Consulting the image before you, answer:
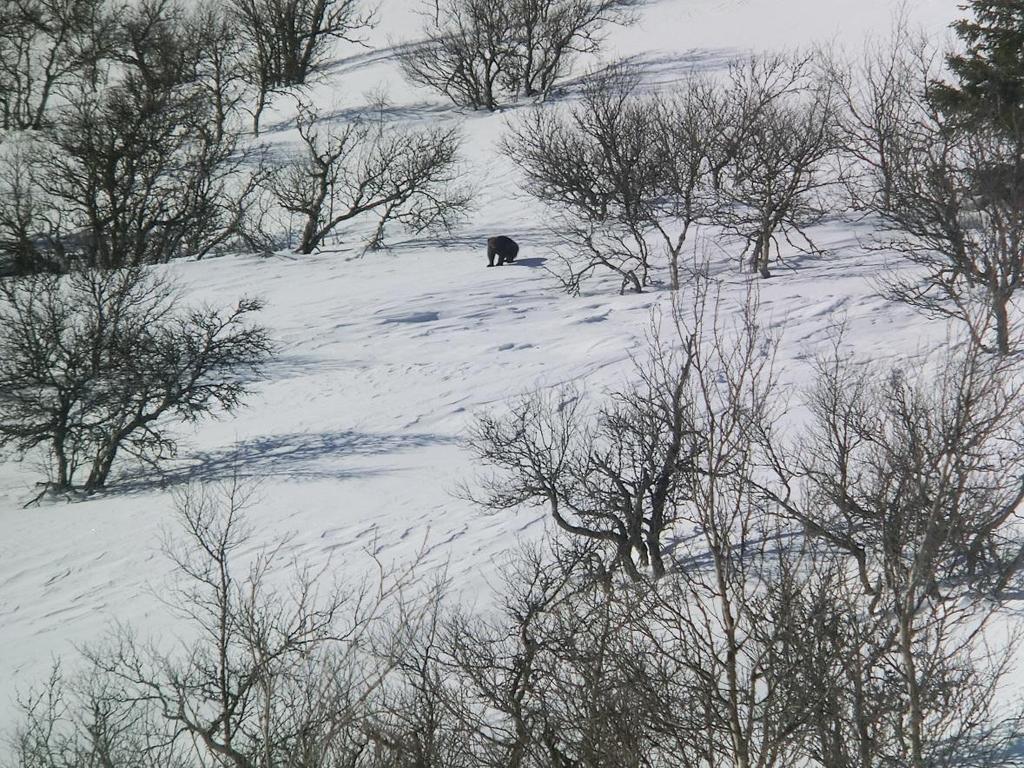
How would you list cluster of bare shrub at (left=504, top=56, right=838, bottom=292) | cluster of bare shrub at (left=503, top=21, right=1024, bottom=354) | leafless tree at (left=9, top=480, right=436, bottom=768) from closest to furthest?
leafless tree at (left=9, top=480, right=436, bottom=768) → cluster of bare shrub at (left=503, top=21, right=1024, bottom=354) → cluster of bare shrub at (left=504, top=56, right=838, bottom=292)

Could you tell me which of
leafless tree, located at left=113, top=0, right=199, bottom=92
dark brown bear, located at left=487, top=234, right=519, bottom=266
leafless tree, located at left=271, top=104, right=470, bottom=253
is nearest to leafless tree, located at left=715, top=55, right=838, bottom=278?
dark brown bear, located at left=487, top=234, right=519, bottom=266

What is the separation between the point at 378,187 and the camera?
3123 cm

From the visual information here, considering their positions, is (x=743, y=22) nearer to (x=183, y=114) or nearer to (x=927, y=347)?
(x=183, y=114)

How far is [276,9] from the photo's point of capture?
143ft

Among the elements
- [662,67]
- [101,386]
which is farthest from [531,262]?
[662,67]

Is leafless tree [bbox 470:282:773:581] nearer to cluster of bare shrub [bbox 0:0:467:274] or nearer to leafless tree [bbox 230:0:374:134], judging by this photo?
cluster of bare shrub [bbox 0:0:467:274]

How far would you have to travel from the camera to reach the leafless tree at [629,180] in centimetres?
Answer: 2502

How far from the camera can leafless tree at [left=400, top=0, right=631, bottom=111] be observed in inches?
1615

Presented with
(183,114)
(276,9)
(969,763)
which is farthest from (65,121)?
(969,763)

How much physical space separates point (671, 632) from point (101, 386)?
1584 centimetres

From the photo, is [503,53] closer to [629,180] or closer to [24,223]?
[629,180]

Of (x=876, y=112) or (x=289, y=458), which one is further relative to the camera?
(x=876, y=112)

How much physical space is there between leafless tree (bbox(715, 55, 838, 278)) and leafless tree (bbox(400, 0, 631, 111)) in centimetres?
1428

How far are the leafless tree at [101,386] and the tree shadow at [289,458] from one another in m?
0.52
